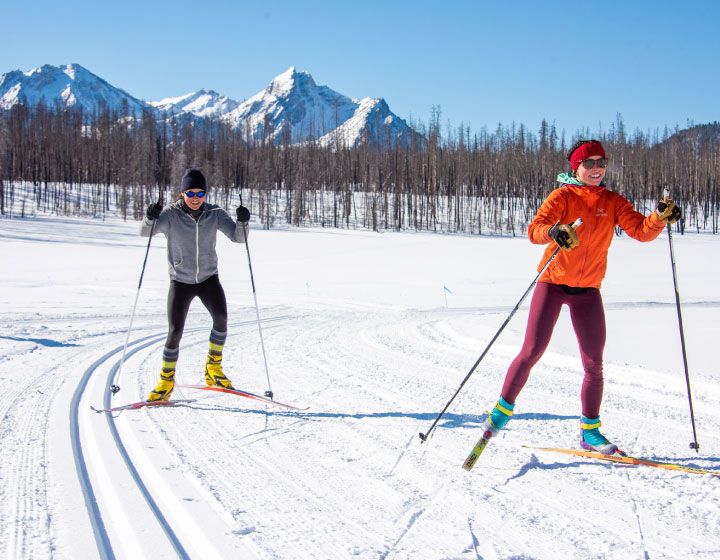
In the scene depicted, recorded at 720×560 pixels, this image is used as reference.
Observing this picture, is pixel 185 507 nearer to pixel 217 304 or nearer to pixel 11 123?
pixel 217 304

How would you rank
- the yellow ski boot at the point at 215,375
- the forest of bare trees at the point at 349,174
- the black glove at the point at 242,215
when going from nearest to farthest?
the black glove at the point at 242,215, the yellow ski boot at the point at 215,375, the forest of bare trees at the point at 349,174

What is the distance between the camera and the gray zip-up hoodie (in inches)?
219

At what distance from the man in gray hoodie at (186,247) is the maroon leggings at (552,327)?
2976mm

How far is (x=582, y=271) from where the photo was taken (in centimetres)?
391

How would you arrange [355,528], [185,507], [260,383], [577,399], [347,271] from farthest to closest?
[347,271] < [260,383] < [577,399] < [185,507] < [355,528]

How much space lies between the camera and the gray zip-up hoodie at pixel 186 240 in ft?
18.3

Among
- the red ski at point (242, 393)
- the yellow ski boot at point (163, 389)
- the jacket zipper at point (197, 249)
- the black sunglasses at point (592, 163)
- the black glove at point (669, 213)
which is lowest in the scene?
the red ski at point (242, 393)

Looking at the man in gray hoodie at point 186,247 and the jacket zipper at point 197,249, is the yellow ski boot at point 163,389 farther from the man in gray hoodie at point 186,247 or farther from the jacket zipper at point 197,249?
the jacket zipper at point 197,249

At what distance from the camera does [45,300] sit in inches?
606

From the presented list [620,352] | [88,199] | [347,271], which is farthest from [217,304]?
[88,199]

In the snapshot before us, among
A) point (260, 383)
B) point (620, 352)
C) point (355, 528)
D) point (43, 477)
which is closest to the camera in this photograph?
point (355, 528)

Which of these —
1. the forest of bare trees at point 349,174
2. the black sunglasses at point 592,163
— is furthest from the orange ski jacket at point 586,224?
the forest of bare trees at point 349,174

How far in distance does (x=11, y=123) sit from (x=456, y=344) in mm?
74051

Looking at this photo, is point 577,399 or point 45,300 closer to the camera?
point 577,399
